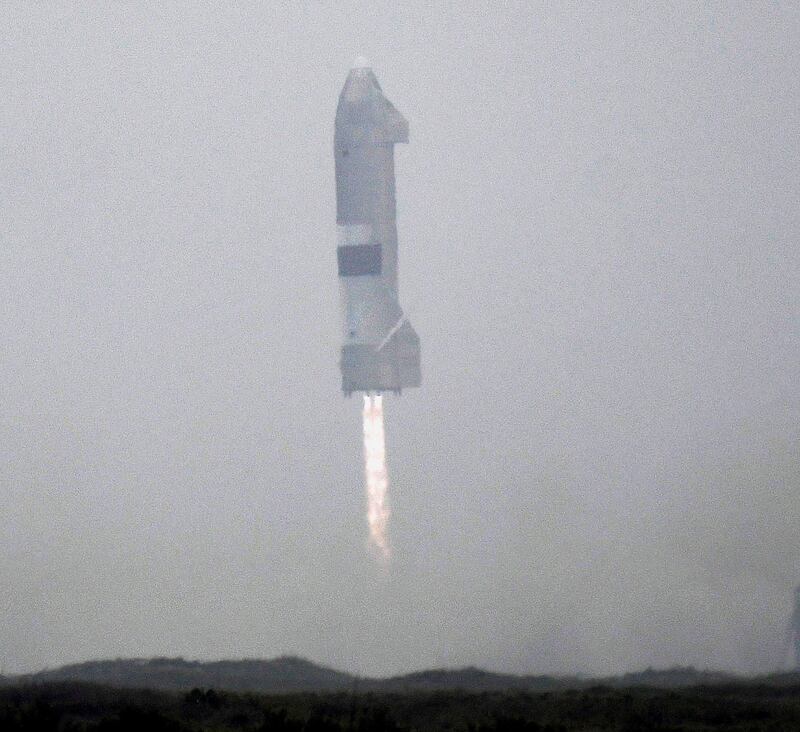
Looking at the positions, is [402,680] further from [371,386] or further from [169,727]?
[371,386]

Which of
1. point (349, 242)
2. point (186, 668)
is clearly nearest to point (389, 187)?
point (349, 242)

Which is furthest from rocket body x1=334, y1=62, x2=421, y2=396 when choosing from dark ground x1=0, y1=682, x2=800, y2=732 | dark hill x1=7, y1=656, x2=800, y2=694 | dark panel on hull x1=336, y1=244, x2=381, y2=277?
dark ground x1=0, y1=682, x2=800, y2=732

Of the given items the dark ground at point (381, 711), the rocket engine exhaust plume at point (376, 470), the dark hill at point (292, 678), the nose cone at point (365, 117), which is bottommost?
the dark ground at point (381, 711)

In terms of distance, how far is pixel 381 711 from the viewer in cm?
5016

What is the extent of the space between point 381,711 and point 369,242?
6705cm

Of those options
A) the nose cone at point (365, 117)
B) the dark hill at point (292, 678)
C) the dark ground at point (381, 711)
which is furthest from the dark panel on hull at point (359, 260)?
the dark ground at point (381, 711)

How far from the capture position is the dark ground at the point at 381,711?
47875 millimetres

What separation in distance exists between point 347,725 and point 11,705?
335 inches

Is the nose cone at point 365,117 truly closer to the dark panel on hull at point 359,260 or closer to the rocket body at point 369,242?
the rocket body at point 369,242

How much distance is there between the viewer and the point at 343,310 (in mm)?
119562

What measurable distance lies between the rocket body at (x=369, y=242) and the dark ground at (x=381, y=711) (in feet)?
195

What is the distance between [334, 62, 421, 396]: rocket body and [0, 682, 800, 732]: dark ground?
195 feet

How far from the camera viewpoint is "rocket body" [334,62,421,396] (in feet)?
375

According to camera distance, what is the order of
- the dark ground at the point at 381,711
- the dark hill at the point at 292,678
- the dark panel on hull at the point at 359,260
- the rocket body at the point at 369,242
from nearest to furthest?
1. the dark ground at the point at 381,711
2. the dark hill at the point at 292,678
3. the rocket body at the point at 369,242
4. the dark panel on hull at the point at 359,260
